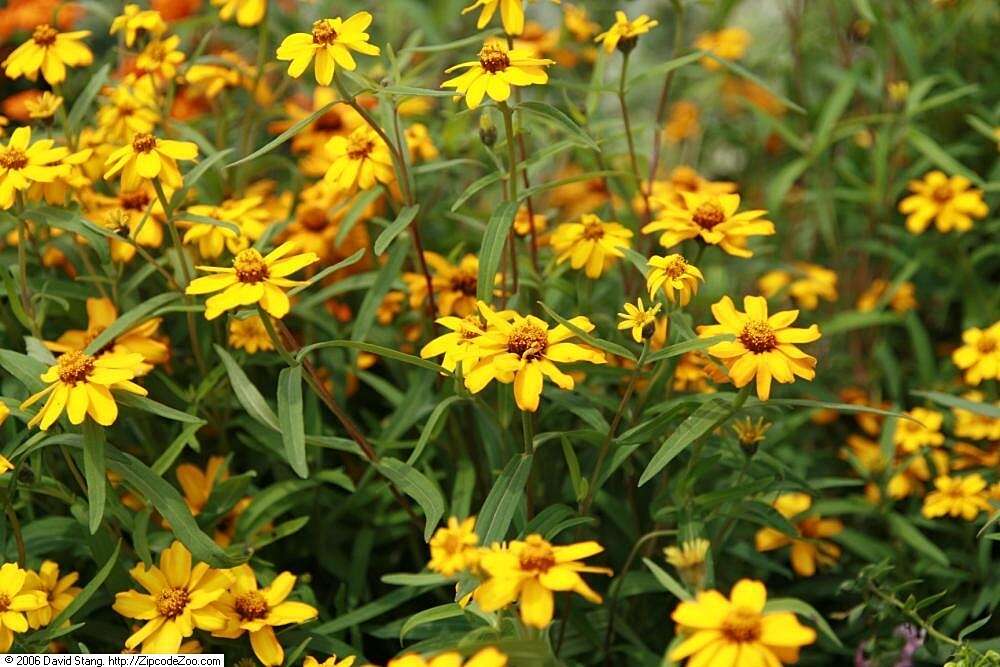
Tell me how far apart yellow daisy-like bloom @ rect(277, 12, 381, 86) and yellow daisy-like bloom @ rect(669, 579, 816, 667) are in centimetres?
64

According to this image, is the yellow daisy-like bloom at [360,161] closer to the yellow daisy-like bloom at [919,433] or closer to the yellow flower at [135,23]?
the yellow flower at [135,23]

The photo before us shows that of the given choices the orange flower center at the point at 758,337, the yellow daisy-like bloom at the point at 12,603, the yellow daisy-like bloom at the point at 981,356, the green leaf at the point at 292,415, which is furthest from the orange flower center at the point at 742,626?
the yellow daisy-like bloom at the point at 981,356

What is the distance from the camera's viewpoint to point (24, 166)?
123cm

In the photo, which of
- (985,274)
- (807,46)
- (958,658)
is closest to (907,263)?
(985,274)

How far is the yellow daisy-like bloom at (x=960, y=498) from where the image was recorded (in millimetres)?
1403

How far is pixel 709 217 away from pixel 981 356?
49cm

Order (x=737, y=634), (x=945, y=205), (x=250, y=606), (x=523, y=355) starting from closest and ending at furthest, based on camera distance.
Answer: (x=737, y=634), (x=523, y=355), (x=250, y=606), (x=945, y=205)

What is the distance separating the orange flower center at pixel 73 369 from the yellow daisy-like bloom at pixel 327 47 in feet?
1.16

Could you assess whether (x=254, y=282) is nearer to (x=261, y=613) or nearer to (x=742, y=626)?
(x=261, y=613)

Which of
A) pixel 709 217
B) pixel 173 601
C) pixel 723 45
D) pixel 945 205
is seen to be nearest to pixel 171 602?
pixel 173 601

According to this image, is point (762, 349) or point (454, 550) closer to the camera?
point (454, 550)

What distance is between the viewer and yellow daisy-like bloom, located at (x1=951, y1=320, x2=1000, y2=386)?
1434mm

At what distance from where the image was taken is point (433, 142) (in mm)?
1768

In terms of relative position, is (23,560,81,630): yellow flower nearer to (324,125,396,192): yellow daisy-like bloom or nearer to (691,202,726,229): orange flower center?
(324,125,396,192): yellow daisy-like bloom
